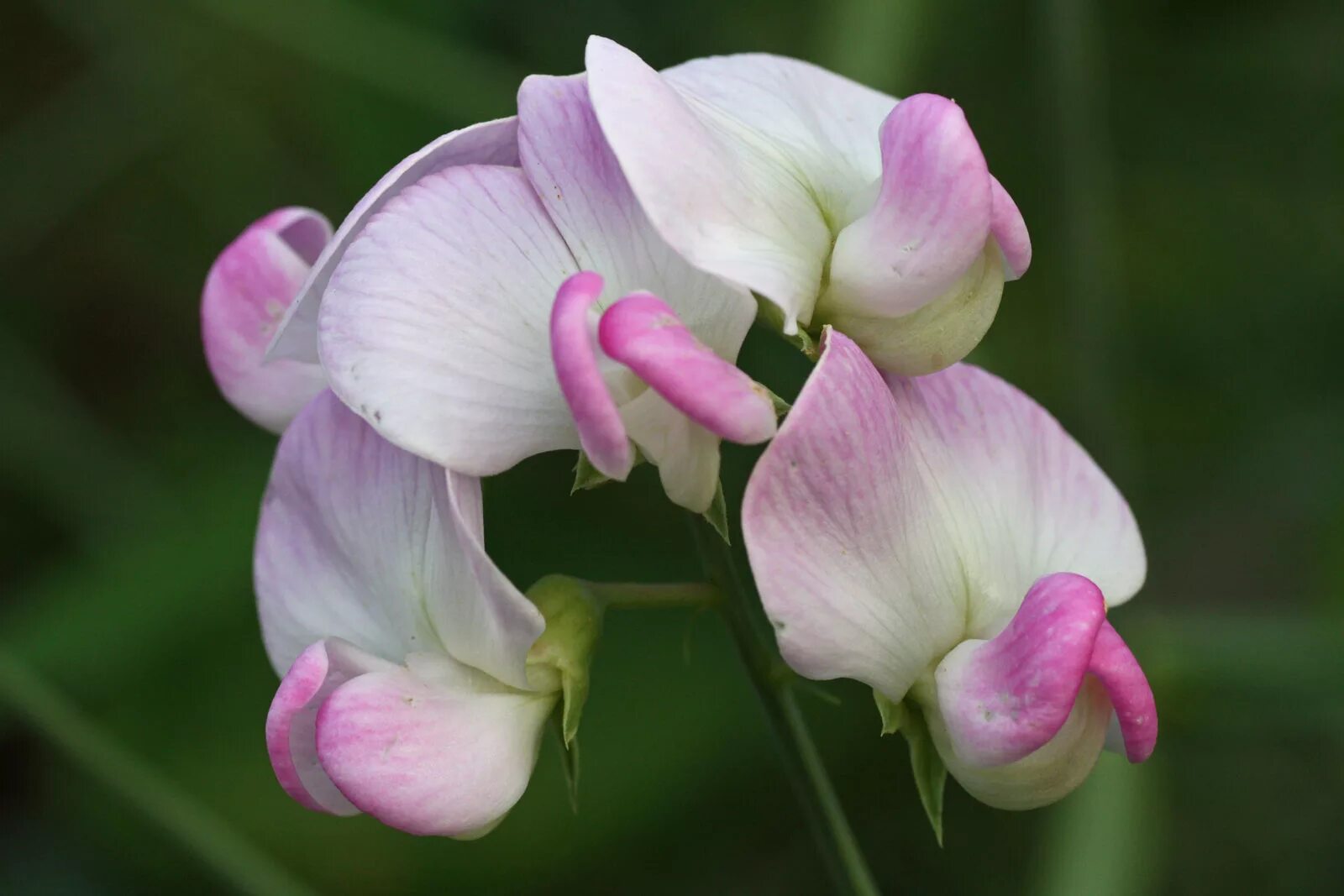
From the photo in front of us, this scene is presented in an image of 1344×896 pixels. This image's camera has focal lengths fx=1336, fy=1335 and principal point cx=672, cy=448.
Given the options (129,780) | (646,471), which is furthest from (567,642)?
(646,471)

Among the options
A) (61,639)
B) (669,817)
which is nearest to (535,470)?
(669,817)

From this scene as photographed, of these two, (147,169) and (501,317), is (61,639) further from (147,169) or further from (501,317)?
(501,317)

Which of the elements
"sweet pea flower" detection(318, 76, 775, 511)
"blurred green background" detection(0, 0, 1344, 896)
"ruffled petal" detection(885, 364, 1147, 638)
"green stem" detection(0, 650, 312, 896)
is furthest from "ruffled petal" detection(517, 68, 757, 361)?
"green stem" detection(0, 650, 312, 896)

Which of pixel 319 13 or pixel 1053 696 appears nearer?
pixel 1053 696

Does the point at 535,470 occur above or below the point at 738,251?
below

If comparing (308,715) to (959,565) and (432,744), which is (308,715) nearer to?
(432,744)

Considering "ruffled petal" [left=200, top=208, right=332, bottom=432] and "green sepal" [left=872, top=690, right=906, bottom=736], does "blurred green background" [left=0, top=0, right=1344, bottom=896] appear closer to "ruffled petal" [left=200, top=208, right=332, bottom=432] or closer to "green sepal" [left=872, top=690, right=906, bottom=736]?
"ruffled petal" [left=200, top=208, right=332, bottom=432]

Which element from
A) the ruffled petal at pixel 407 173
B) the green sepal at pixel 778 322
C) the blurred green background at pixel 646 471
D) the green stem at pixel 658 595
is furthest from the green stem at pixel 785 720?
the blurred green background at pixel 646 471

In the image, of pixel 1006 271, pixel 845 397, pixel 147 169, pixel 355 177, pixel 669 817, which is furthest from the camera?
pixel 147 169
